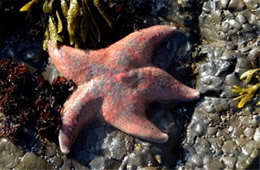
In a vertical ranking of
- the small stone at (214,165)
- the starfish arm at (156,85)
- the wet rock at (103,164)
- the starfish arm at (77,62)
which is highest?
the starfish arm at (77,62)

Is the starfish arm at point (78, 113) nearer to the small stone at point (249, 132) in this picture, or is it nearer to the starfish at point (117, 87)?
the starfish at point (117, 87)

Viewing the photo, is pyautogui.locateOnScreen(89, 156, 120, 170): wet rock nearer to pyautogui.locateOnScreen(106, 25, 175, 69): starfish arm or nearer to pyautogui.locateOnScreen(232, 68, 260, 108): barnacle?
pyautogui.locateOnScreen(106, 25, 175, 69): starfish arm

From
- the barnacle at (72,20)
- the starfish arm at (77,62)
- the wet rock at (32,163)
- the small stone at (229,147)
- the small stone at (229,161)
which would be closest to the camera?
the small stone at (229,161)

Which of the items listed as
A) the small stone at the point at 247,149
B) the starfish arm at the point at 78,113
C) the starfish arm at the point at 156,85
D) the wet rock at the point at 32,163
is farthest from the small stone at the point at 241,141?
the wet rock at the point at 32,163

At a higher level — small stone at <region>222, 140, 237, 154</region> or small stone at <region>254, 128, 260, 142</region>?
small stone at <region>254, 128, 260, 142</region>

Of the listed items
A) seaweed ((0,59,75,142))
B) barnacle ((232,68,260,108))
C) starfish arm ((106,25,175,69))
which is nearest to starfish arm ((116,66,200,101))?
starfish arm ((106,25,175,69))

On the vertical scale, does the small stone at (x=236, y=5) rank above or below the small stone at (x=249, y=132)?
above
